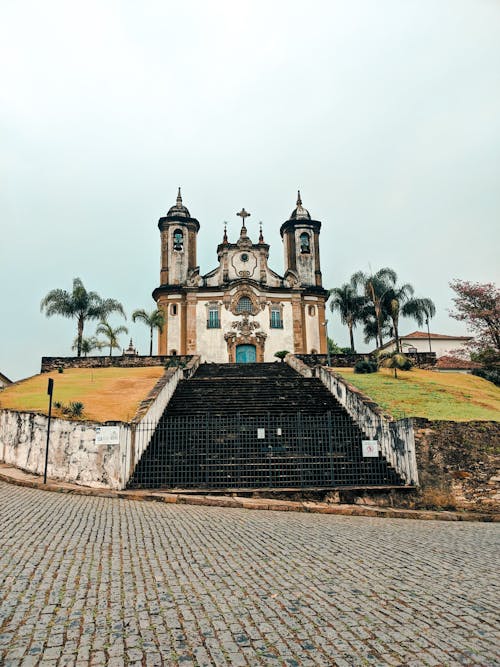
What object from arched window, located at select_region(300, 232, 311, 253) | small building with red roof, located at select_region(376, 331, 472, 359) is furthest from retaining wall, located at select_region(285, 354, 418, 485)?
small building with red roof, located at select_region(376, 331, 472, 359)

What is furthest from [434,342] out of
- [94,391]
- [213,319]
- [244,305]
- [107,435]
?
[107,435]

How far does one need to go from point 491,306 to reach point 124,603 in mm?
29985

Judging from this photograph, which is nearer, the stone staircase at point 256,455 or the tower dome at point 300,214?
the stone staircase at point 256,455

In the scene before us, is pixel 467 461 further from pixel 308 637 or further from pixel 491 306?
pixel 491 306

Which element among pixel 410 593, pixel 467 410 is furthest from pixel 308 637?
pixel 467 410

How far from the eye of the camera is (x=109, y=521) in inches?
297

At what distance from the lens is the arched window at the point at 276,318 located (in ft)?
116

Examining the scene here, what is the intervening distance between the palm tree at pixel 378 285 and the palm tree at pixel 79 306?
682 inches

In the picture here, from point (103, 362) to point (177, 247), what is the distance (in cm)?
1237

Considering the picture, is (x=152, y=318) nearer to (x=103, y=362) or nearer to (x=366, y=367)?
(x=103, y=362)

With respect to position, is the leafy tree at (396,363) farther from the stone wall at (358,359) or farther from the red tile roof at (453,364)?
the red tile roof at (453,364)

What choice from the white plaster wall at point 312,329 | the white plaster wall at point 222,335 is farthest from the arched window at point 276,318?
the white plaster wall at point 312,329

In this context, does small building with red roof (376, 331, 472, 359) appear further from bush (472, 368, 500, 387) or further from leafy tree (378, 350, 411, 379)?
leafy tree (378, 350, 411, 379)

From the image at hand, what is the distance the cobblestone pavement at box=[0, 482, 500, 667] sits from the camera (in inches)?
128
